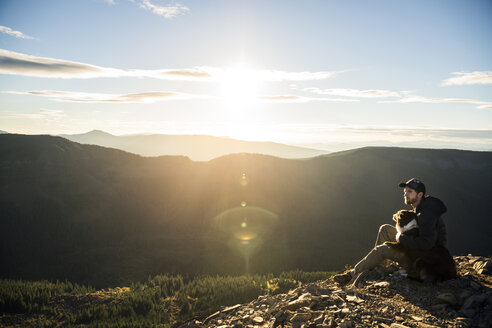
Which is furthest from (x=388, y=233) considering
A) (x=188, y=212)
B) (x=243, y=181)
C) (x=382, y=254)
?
(x=243, y=181)

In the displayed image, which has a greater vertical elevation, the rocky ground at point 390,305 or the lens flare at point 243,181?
the rocky ground at point 390,305

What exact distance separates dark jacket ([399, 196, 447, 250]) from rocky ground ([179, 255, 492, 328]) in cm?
118

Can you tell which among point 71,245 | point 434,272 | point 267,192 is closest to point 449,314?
point 434,272

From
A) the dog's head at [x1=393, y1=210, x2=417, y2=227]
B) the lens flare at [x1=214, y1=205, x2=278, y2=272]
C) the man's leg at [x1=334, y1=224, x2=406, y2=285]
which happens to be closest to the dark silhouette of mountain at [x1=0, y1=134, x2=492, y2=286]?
the lens flare at [x1=214, y1=205, x2=278, y2=272]

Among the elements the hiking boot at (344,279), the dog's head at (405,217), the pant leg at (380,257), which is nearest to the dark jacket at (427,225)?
the dog's head at (405,217)

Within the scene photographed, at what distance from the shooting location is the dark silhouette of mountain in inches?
1379

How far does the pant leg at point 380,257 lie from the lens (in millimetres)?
7691

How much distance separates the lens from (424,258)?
7117 mm

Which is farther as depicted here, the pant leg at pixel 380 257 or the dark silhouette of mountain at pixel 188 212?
the dark silhouette of mountain at pixel 188 212

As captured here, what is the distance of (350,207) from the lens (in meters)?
63.7

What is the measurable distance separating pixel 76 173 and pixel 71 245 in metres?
21.2

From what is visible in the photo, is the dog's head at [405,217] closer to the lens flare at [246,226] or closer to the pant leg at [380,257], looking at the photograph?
the pant leg at [380,257]

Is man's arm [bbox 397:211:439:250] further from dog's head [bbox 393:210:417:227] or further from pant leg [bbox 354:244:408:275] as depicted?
pant leg [bbox 354:244:408:275]

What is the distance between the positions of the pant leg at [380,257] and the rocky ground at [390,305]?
0.28 m
